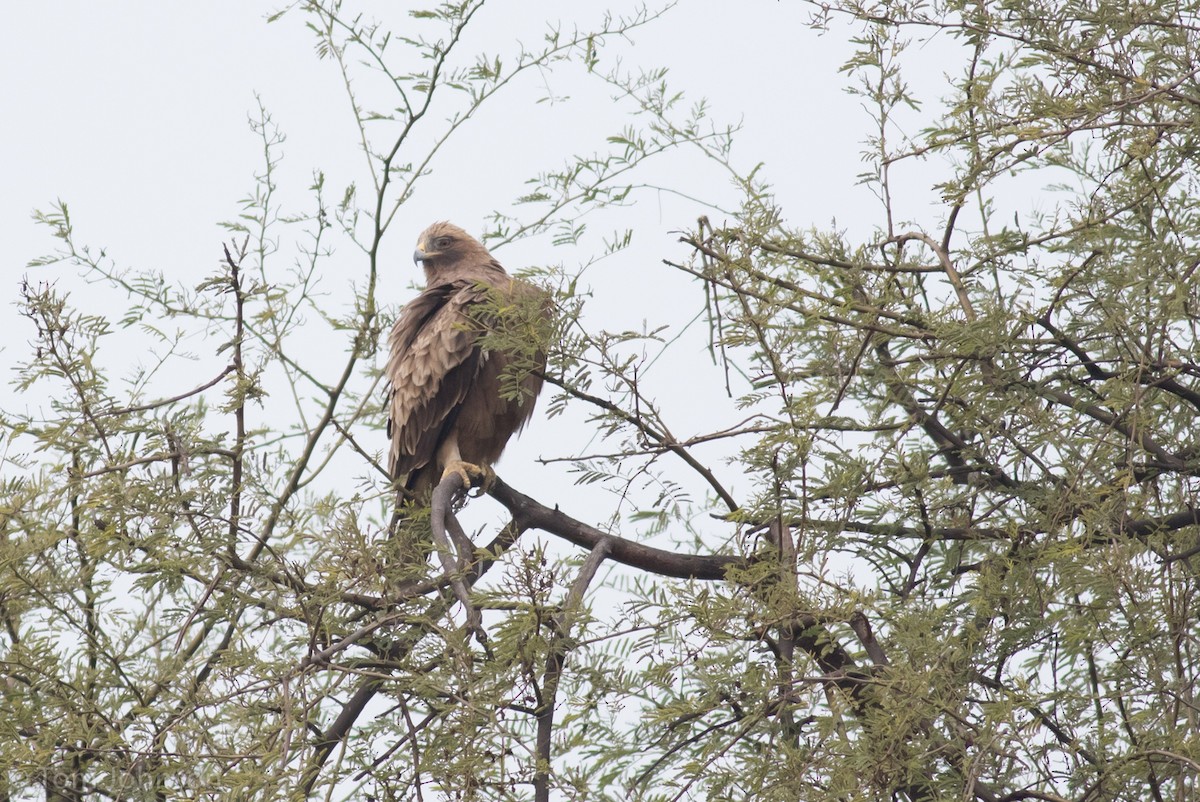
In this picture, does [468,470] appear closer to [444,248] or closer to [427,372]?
[427,372]

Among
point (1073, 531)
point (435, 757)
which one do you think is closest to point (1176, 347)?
point (1073, 531)

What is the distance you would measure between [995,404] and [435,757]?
1.90 m

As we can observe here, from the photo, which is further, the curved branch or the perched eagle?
the perched eagle

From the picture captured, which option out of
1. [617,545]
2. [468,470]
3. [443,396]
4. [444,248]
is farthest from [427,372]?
[617,545]

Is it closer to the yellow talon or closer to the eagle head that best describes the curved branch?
the yellow talon

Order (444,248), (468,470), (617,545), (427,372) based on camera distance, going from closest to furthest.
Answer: (617,545) < (468,470) < (427,372) < (444,248)

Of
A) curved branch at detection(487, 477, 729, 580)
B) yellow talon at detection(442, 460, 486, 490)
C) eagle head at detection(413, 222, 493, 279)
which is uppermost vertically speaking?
eagle head at detection(413, 222, 493, 279)

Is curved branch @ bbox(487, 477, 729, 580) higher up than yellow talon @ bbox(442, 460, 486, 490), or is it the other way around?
yellow talon @ bbox(442, 460, 486, 490)

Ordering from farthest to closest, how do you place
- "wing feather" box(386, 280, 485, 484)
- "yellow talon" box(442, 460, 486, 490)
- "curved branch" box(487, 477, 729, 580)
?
1. "wing feather" box(386, 280, 485, 484)
2. "yellow talon" box(442, 460, 486, 490)
3. "curved branch" box(487, 477, 729, 580)

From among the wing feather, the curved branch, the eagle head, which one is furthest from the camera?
the eagle head

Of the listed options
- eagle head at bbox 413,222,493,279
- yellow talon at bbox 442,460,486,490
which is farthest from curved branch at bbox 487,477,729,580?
eagle head at bbox 413,222,493,279

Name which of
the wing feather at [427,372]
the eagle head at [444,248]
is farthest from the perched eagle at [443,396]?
the eagle head at [444,248]

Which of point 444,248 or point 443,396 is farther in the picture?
point 444,248

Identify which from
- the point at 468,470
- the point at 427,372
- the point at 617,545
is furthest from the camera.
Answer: the point at 427,372
